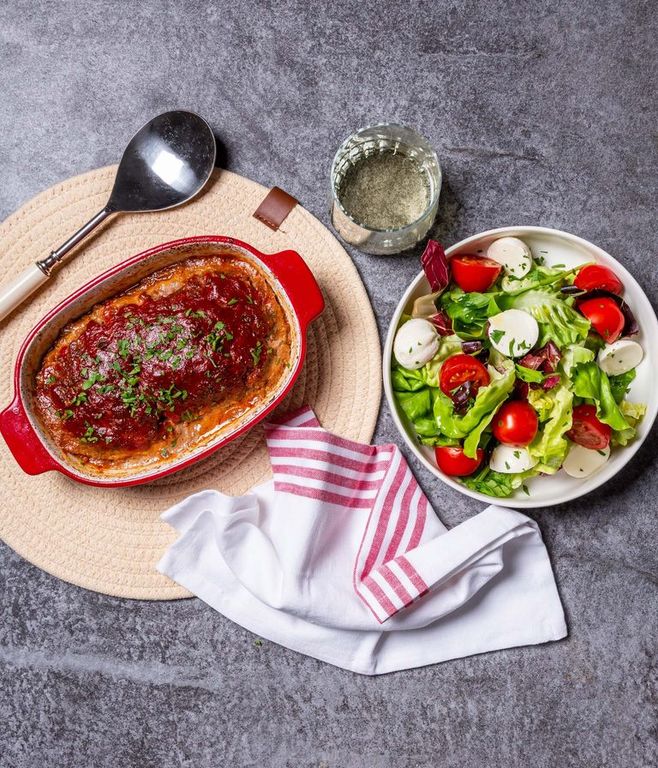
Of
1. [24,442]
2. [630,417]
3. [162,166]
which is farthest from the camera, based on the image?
[162,166]

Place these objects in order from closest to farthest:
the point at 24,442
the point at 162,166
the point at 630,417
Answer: the point at 24,442, the point at 630,417, the point at 162,166

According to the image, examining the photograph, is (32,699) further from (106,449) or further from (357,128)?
(357,128)

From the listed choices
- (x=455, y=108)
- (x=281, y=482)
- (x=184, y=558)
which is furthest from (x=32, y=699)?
(x=455, y=108)

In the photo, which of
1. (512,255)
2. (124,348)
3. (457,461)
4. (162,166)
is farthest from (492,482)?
(162,166)

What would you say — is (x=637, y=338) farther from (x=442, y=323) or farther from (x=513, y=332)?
(x=442, y=323)

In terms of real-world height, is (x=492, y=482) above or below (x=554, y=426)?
below

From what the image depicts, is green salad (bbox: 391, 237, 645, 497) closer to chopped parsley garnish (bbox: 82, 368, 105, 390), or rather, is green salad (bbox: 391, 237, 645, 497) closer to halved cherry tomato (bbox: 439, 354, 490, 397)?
halved cherry tomato (bbox: 439, 354, 490, 397)
